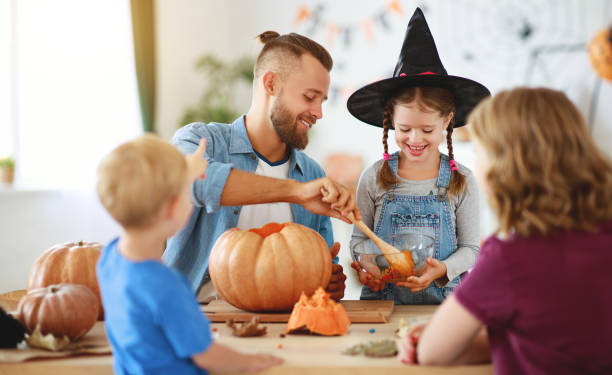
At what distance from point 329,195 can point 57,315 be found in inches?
31.8

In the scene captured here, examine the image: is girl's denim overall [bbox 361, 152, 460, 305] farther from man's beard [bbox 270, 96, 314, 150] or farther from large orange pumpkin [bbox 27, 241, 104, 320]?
large orange pumpkin [bbox 27, 241, 104, 320]

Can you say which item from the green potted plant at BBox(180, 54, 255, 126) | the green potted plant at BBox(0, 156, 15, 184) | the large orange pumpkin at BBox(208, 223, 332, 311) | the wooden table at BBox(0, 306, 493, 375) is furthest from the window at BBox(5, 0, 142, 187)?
the wooden table at BBox(0, 306, 493, 375)

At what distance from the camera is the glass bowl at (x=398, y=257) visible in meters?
1.56

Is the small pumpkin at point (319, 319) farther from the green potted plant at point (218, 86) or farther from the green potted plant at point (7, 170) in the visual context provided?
the green potted plant at point (218, 86)

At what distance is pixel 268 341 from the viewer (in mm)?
1284

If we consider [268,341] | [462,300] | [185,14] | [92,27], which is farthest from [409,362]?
[185,14]

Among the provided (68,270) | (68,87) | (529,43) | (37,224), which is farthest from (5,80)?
(529,43)

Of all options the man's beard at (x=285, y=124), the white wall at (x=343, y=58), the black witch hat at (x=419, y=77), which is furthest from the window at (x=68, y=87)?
the black witch hat at (x=419, y=77)

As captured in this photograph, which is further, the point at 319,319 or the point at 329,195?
the point at 329,195

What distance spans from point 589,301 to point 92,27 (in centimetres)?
429

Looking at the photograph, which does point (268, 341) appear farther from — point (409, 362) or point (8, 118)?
point (8, 118)

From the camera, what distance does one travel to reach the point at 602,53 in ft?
13.0

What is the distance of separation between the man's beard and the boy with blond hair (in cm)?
106

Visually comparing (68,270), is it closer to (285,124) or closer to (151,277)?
(151,277)
